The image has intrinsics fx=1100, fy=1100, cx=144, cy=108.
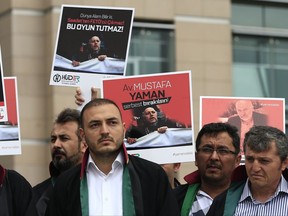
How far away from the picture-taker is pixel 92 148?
253 inches

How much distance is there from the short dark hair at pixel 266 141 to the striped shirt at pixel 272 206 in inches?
7.6

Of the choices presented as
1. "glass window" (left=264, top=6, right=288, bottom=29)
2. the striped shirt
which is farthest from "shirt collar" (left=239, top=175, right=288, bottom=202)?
"glass window" (left=264, top=6, right=288, bottom=29)

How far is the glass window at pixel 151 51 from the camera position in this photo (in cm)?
1772

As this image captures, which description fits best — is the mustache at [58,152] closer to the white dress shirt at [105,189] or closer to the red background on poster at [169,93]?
the red background on poster at [169,93]

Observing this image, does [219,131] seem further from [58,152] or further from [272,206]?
[58,152]

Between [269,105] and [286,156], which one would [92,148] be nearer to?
[286,156]

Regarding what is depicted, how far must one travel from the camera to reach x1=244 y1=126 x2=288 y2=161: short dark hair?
255 inches

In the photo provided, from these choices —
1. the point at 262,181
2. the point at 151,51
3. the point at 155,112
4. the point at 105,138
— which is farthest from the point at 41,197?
the point at 151,51

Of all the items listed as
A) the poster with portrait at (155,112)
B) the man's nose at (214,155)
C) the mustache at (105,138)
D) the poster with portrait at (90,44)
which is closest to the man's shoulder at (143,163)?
the mustache at (105,138)

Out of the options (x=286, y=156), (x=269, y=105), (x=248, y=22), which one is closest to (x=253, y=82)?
(x=248, y=22)

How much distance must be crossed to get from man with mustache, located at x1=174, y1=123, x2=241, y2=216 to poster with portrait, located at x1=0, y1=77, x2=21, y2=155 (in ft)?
4.18

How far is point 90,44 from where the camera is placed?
8453mm

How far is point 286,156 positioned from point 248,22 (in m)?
12.4

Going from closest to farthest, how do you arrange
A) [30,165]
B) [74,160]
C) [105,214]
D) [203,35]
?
[105,214]
[74,160]
[30,165]
[203,35]
